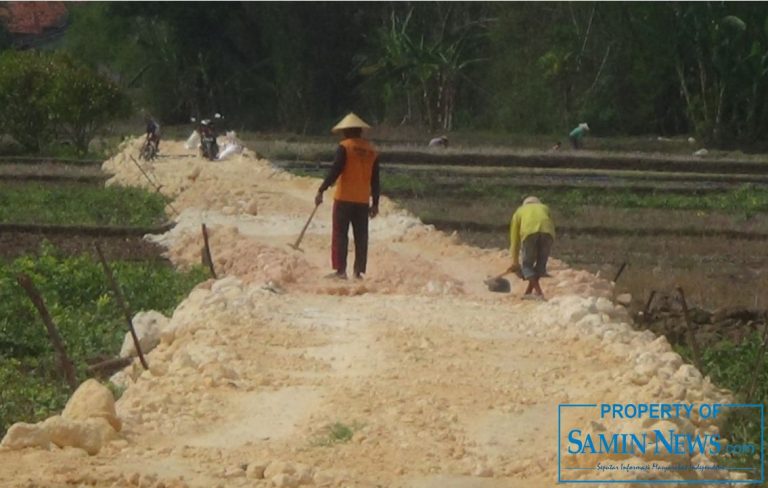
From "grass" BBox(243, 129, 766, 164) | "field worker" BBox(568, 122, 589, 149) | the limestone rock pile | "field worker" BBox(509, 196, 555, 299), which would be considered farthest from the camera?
"field worker" BBox(568, 122, 589, 149)

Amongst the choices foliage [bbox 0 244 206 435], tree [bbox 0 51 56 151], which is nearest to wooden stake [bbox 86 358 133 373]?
foliage [bbox 0 244 206 435]

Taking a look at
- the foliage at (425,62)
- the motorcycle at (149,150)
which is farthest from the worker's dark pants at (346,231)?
the foliage at (425,62)

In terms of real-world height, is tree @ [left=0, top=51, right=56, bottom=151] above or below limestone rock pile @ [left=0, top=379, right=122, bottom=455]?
below

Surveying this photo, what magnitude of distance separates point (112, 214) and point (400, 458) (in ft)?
47.0

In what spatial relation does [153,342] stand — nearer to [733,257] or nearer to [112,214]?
[733,257]

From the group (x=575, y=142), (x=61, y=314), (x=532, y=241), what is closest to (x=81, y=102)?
(x=575, y=142)

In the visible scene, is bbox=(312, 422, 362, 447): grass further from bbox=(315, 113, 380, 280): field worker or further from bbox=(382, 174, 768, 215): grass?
bbox=(382, 174, 768, 215): grass

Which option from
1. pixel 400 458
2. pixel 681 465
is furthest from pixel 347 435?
pixel 681 465

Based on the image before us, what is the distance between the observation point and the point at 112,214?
21031 mm

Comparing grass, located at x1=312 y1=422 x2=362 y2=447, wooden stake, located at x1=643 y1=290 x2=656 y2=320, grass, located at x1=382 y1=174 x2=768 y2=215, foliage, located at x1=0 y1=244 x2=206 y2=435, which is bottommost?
grass, located at x1=382 y1=174 x2=768 y2=215

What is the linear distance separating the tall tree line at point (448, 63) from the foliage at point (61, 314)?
93.0 ft

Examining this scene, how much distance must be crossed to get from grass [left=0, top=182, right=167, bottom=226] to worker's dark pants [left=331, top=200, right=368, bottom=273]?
6729 millimetres

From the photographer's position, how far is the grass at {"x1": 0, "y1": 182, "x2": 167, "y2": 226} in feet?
66.3

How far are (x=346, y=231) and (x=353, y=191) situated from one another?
334 mm
